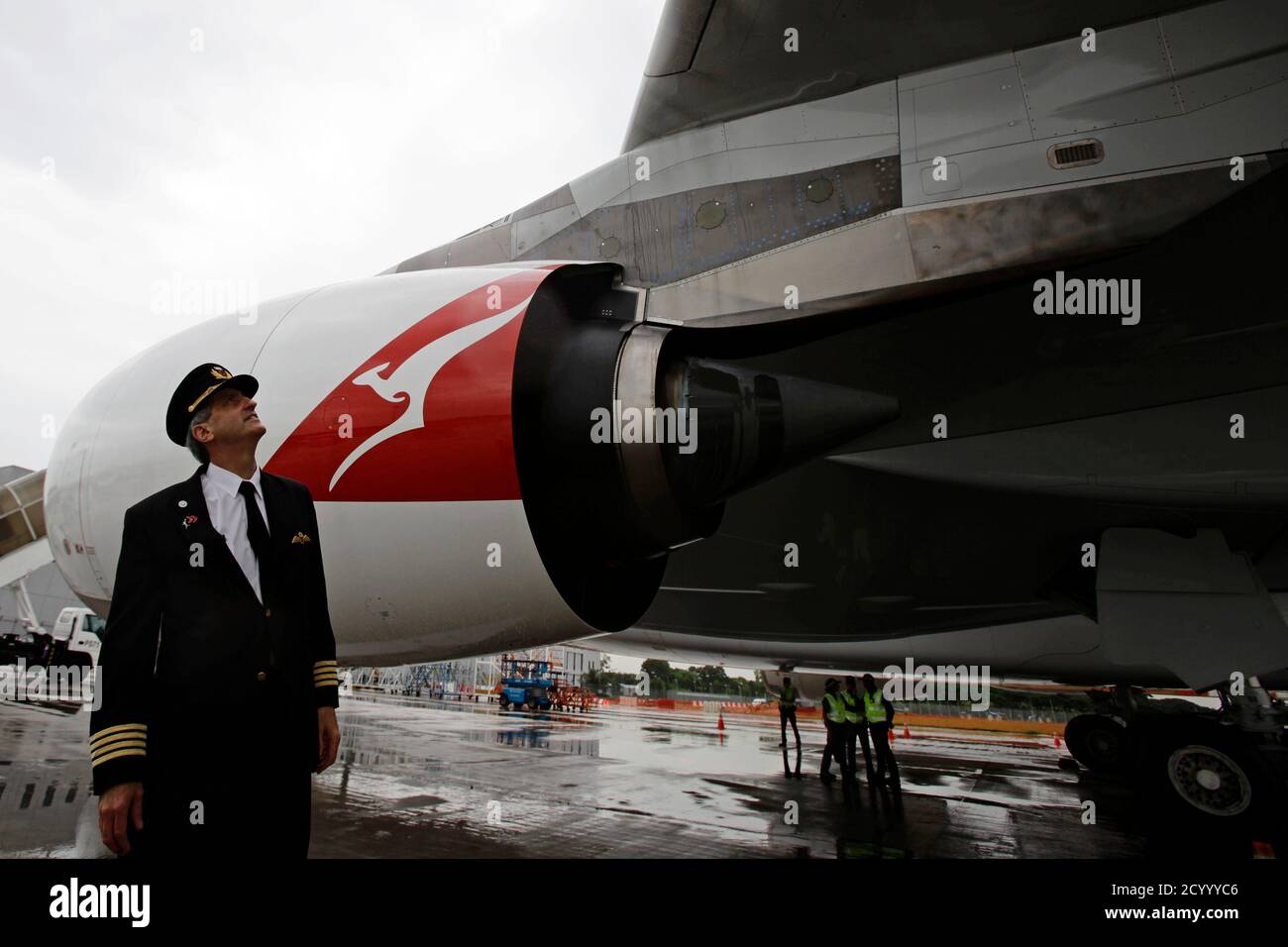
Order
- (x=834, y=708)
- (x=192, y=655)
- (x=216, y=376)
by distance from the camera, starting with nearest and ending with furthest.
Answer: (x=192, y=655), (x=216, y=376), (x=834, y=708)

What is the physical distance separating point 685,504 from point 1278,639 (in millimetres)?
3557

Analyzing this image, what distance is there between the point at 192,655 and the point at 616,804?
13.7 ft

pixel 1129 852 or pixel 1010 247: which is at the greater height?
pixel 1010 247

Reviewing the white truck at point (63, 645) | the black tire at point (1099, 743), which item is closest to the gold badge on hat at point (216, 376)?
the black tire at point (1099, 743)

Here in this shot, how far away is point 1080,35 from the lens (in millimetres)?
2936

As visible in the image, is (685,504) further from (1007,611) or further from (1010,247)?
(1007,611)

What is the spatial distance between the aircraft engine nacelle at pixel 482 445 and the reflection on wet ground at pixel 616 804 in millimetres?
1841

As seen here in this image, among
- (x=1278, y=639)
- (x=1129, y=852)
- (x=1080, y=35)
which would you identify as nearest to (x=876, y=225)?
(x=1080, y=35)

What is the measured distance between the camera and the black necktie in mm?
1812

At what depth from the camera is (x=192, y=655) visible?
1635 millimetres
